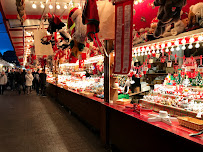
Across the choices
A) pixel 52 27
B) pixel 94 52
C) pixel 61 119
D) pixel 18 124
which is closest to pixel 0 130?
pixel 18 124

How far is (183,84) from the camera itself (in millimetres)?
5047

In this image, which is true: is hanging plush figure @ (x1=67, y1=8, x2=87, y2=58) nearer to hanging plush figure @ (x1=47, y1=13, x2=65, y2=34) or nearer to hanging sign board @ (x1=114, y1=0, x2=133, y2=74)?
hanging plush figure @ (x1=47, y1=13, x2=65, y2=34)

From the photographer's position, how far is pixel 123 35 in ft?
9.33

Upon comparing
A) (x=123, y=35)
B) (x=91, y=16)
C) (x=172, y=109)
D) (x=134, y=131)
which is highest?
(x=91, y=16)

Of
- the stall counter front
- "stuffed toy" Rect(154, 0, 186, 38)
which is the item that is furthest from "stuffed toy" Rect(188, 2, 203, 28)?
the stall counter front

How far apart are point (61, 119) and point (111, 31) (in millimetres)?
4397

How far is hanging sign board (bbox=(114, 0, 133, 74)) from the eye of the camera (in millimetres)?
2764

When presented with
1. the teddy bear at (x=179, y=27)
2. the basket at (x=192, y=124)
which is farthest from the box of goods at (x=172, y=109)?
the teddy bear at (x=179, y=27)

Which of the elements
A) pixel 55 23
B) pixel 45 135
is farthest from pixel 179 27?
pixel 45 135

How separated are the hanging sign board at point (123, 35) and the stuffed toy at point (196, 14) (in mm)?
1183

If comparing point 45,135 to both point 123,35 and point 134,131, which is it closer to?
point 134,131

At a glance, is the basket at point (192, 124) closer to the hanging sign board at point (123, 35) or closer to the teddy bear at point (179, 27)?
the hanging sign board at point (123, 35)

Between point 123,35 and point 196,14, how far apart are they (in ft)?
4.50

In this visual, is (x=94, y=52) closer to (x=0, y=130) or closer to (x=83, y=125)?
(x=83, y=125)
